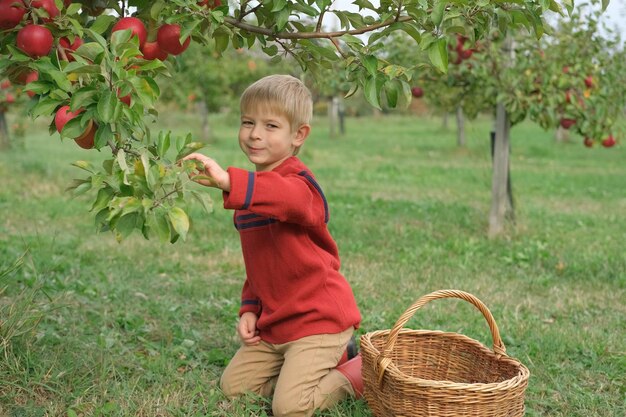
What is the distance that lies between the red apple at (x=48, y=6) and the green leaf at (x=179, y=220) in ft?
2.24

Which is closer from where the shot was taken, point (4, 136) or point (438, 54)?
point (438, 54)

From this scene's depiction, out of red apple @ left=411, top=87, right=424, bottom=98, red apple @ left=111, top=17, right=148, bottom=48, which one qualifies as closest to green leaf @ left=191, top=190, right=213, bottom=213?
red apple @ left=111, top=17, right=148, bottom=48

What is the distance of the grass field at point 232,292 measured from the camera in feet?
9.02

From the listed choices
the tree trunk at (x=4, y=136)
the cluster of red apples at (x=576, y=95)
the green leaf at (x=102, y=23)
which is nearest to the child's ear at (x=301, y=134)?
the green leaf at (x=102, y=23)

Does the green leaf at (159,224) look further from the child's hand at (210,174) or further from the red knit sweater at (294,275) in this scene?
→ the red knit sweater at (294,275)

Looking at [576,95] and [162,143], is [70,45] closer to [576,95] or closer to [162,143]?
[162,143]

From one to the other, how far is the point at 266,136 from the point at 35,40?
3.08ft

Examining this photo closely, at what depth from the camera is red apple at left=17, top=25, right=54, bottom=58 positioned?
1.84 m

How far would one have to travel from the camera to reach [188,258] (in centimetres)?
507

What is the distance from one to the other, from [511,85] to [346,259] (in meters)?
1.72

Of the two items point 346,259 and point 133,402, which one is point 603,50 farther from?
point 133,402

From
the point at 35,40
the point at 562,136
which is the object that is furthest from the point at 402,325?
the point at 562,136

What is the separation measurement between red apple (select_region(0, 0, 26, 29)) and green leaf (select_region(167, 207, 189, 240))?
714 millimetres

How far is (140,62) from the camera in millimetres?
1775
